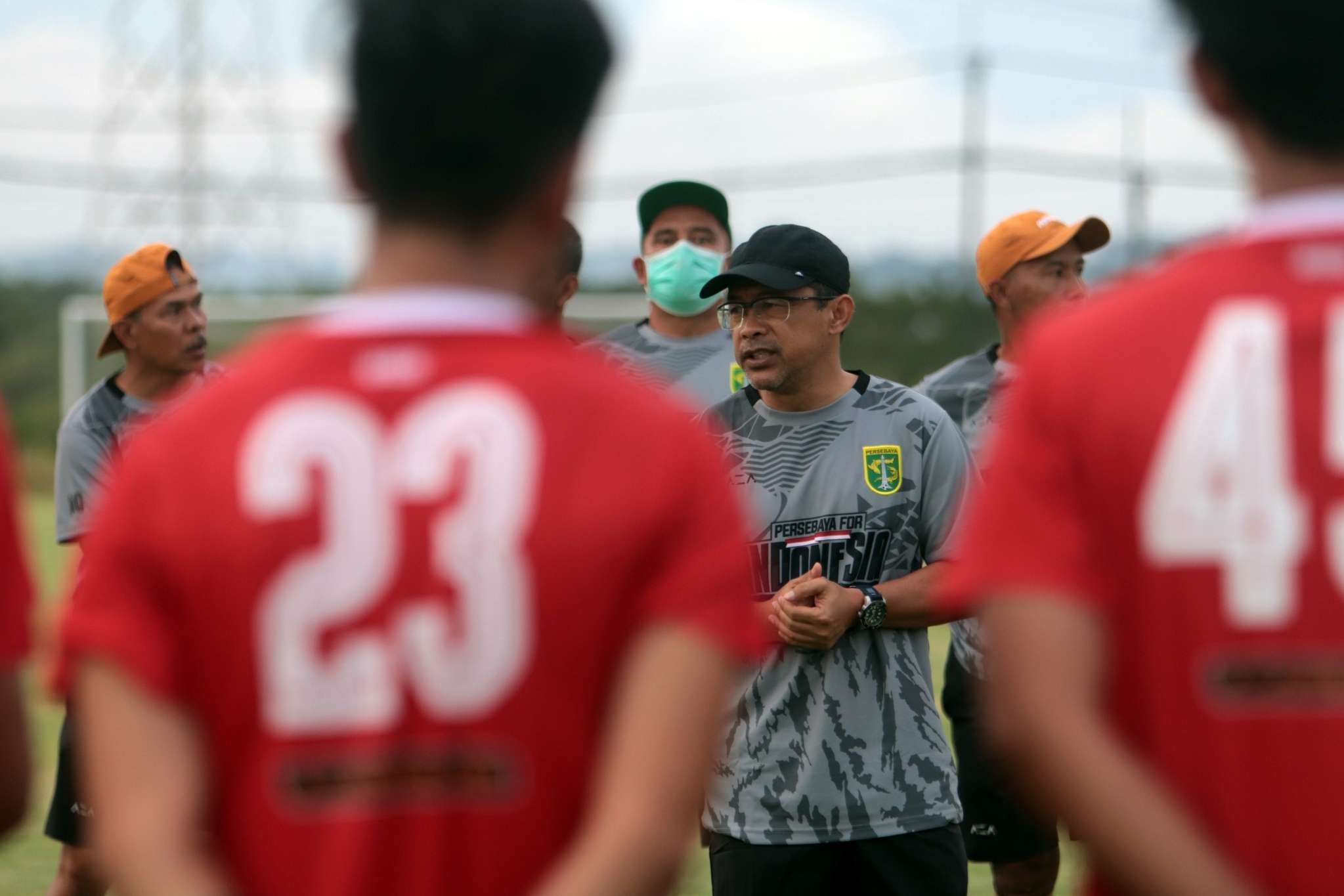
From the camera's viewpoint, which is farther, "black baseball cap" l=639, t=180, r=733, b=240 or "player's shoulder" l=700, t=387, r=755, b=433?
"black baseball cap" l=639, t=180, r=733, b=240

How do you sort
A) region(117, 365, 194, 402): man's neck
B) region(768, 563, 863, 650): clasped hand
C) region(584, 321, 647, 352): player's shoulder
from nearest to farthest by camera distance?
region(768, 563, 863, 650): clasped hand, region(117, 365, 194, 402): man's neck, region(584, 321, 647, 352): player's shoulder

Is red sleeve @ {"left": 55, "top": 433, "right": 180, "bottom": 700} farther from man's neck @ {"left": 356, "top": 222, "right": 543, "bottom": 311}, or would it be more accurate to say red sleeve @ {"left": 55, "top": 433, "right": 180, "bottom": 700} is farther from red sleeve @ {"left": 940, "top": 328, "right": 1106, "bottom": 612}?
red sleeve @ {"left": 940, "top": 328, "right": 1106, "bottom": 612}

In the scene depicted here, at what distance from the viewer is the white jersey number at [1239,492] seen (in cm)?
169

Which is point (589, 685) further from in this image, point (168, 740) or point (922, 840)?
point (922, 840)

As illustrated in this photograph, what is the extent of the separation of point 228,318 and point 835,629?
2656 cm

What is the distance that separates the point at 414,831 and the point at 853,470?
9.47ft

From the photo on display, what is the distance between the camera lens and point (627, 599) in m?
1.71

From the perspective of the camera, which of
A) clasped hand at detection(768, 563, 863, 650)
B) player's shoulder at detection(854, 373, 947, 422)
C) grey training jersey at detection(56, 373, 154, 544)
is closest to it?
clasped hand at detection(768, 563, 863, 650)

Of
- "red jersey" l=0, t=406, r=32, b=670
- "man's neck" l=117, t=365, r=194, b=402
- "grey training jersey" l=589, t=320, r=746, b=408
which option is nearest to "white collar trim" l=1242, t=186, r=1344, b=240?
"red jersey" l=0, t=406, r=32, b=670

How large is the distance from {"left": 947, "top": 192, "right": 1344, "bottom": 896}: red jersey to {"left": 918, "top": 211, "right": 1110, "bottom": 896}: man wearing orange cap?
4086 millimetres

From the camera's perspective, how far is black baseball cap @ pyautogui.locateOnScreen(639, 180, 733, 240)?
6785mm

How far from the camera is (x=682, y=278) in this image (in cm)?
651

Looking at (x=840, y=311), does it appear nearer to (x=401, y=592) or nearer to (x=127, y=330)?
(x=127, y=330)

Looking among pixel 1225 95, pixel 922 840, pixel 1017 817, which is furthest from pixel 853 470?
pixel 1225 95
